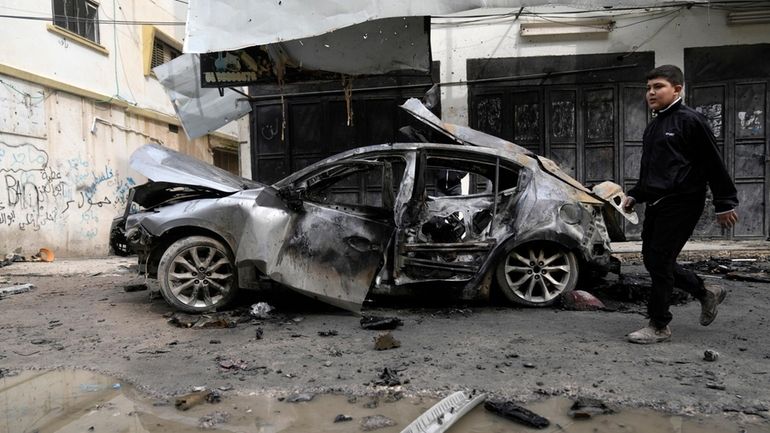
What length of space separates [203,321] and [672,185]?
3.78 m

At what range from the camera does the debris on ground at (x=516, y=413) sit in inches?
97.7

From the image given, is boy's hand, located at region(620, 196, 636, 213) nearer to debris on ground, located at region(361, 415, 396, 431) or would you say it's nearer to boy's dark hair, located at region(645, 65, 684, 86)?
boy's dark hair, located at region(645, 65, 684, 86)

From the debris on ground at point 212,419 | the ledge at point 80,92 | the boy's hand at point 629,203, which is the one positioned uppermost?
the ledge at point 80,92

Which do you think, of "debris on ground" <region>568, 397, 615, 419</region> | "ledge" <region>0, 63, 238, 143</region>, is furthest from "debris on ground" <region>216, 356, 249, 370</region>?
"ledge" <region>0, 63, 238, 143</region>

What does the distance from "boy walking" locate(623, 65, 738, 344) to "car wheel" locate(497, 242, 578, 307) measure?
49.6 inches

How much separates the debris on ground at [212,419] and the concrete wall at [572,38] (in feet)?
26.5

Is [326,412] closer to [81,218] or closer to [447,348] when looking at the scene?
[447,348]

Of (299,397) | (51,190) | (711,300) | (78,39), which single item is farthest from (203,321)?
(78,39)

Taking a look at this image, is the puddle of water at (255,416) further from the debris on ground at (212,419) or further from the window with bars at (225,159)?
the window with bars at (225,159)

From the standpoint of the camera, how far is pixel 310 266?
4504mm

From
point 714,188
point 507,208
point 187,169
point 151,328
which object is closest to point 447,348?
point 507,208

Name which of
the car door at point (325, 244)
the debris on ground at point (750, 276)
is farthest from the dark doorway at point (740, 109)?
the car door at point (325, 244)

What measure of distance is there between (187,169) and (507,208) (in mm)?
3110

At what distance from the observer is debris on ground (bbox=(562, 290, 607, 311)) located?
15.6 ft
